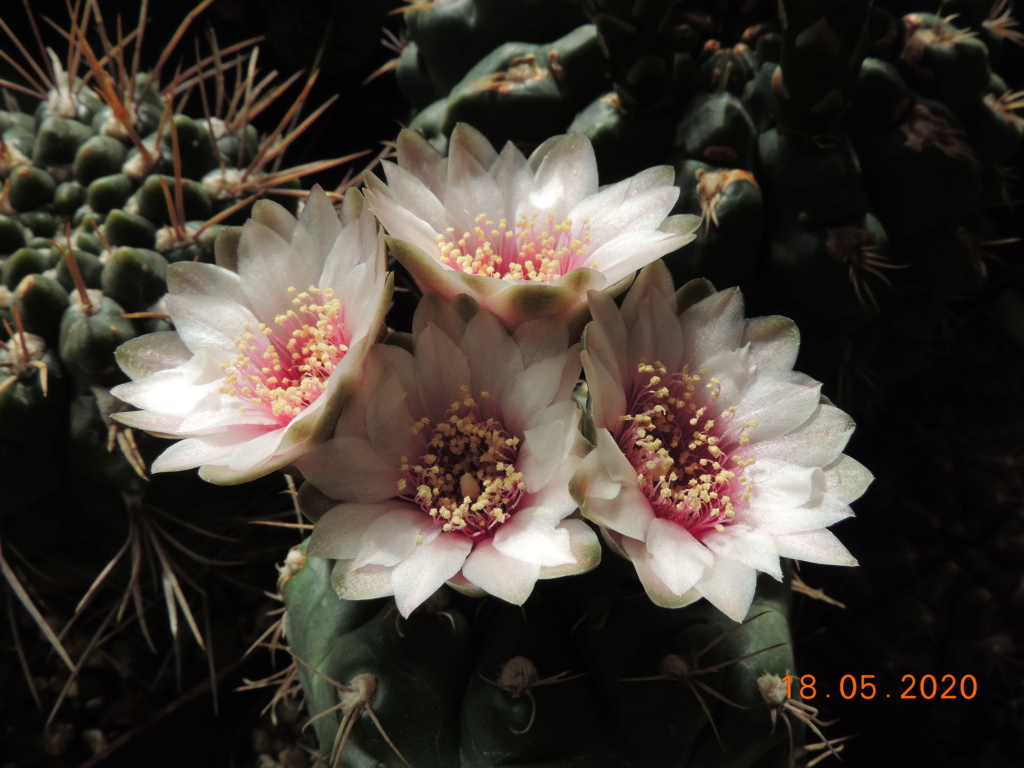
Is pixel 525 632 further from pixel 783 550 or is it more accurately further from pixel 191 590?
pixel 191 590

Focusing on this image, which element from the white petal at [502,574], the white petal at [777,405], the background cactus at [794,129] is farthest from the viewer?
the background cactus at [794,129]

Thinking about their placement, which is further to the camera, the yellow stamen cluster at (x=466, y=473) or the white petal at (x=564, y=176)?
the white petal at (x=564, y=176)

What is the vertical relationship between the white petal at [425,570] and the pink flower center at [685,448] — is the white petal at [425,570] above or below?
above

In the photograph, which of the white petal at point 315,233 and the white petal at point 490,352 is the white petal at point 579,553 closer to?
the white petal at point 490,352

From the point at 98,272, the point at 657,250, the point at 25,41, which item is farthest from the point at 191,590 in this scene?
the point at 25,41

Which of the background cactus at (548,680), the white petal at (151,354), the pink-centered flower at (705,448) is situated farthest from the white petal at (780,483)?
the white petal at (151,354)

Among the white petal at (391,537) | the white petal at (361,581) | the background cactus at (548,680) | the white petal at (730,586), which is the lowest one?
the background cactus at (548,680)
